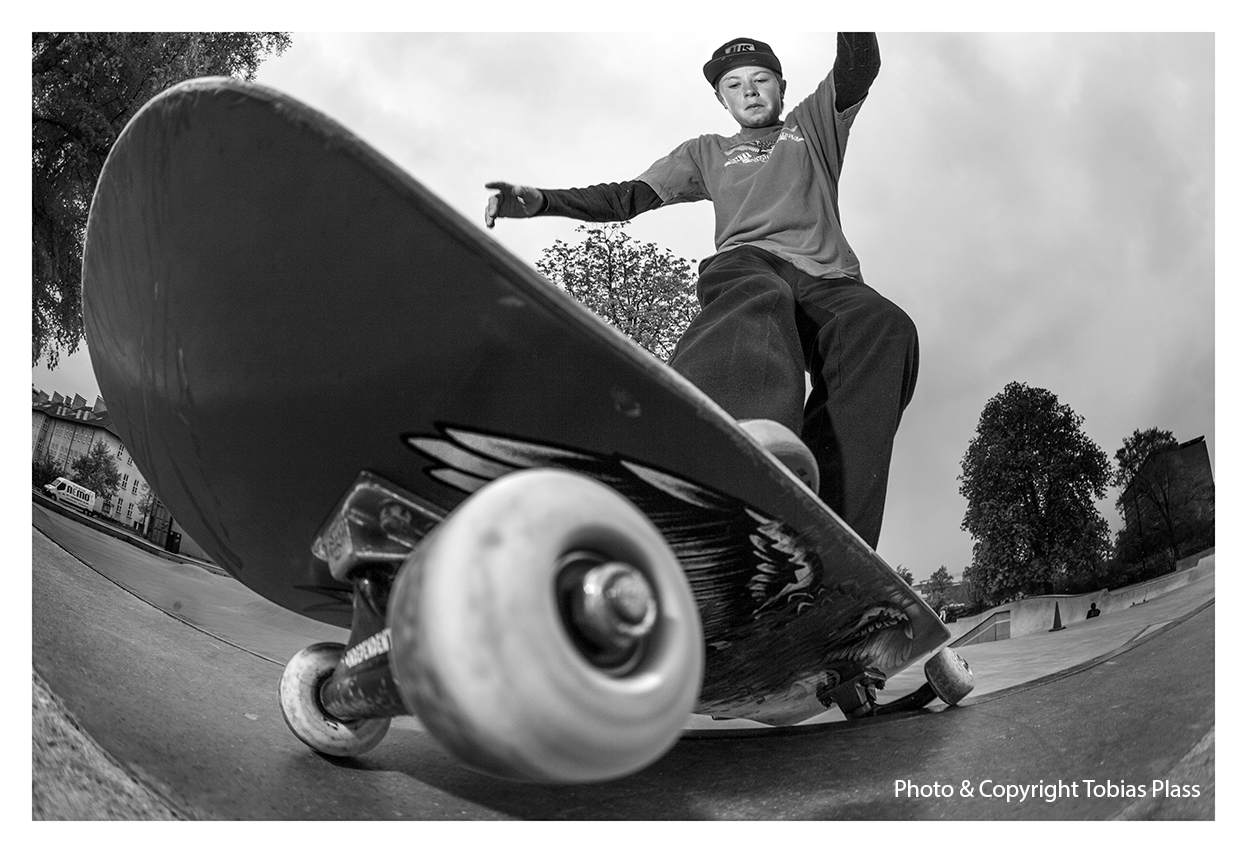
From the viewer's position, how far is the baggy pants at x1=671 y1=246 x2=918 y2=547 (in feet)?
5.12

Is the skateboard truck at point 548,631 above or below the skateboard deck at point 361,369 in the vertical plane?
below

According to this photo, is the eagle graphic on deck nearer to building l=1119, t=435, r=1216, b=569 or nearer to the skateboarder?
the skateboarder

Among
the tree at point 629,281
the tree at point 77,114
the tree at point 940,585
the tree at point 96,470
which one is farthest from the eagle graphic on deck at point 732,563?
the tree at point 629,281

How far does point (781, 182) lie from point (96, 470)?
2015 millimetres

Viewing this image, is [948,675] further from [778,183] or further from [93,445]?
[93,445]

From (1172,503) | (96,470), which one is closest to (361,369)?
(96,470)

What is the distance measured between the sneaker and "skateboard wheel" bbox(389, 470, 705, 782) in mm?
599

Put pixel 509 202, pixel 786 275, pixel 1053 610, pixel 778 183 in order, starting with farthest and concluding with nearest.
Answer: pixel 1053 610 < pixel 778 183 < pixel 786 275 < pixel 509 202

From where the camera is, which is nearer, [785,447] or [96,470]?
[785,447]

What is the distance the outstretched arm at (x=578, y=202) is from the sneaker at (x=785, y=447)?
2.21 feet

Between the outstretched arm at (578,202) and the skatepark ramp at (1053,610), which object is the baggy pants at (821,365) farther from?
the skatepark ramp at (1053,610)

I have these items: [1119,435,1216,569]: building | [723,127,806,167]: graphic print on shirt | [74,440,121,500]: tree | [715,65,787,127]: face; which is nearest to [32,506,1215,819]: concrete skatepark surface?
[74,440,121,500]: tree

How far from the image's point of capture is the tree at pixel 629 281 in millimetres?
3482

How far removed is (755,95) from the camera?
2025mm
